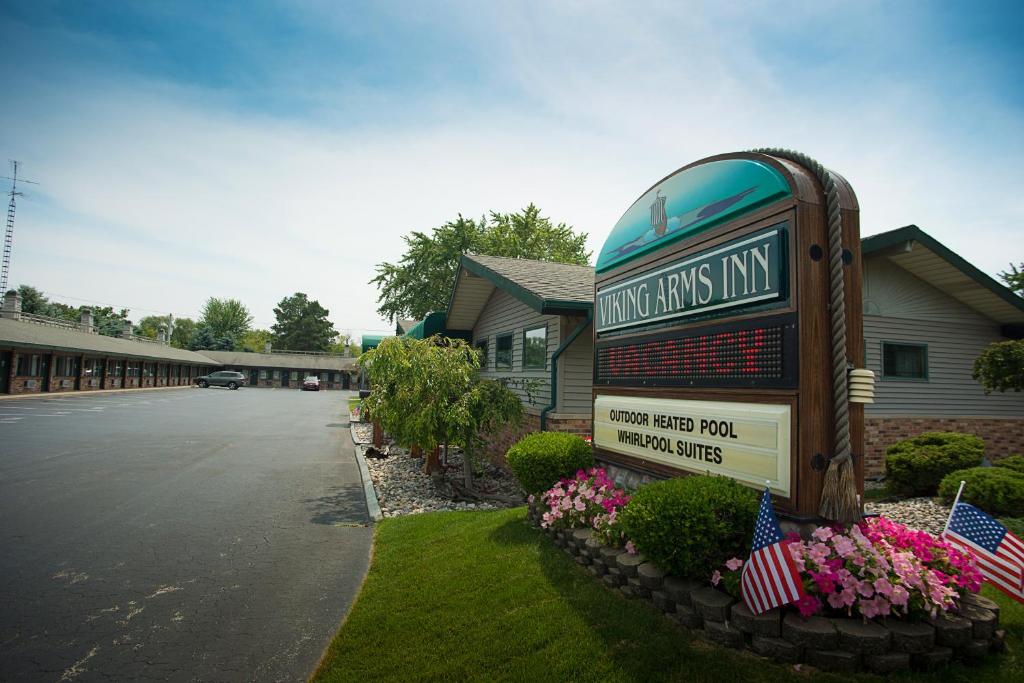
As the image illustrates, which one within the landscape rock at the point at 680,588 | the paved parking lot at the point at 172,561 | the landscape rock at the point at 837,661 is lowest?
the paved parking lot at the point at 172,561

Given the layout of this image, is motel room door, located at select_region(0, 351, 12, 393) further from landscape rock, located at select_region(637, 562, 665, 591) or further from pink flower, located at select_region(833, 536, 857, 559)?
pink flower, located at select_region(833, 536, 857, 559)

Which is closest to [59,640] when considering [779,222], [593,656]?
[593,656]

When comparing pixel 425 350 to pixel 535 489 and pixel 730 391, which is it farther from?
pixel 730 391

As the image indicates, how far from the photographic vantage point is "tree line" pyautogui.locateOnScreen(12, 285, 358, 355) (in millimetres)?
85375

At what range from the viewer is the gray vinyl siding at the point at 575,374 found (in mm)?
11352

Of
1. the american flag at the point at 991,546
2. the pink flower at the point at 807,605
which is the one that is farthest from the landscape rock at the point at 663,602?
the american flag at the point at 991,546

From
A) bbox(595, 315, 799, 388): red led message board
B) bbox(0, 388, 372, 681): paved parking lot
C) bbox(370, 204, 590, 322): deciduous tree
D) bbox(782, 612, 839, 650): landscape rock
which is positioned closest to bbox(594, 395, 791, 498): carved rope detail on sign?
bbox(595, 315, 799, 388): red led message board

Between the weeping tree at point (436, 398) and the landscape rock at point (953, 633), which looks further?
the weeping tree at point (436, 398)

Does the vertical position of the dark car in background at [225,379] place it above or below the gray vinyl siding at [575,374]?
below

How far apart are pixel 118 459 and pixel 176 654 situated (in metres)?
11.1

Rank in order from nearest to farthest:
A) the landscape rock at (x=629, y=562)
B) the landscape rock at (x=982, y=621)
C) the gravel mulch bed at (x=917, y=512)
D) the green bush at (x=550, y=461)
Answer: the landscape rock at (x=982, y=621), the landscape rock at (x=629, y=562), the green bush at (x=550, y=461), the gravel mulch bed at (x=917, y=512)

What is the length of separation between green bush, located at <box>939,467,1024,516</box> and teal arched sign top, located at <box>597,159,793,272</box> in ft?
20.8

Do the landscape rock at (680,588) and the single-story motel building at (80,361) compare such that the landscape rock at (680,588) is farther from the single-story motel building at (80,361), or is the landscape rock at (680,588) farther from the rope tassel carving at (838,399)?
the single-story motel building at (80,361)

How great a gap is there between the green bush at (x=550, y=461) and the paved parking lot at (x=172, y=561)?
7.47 ft
